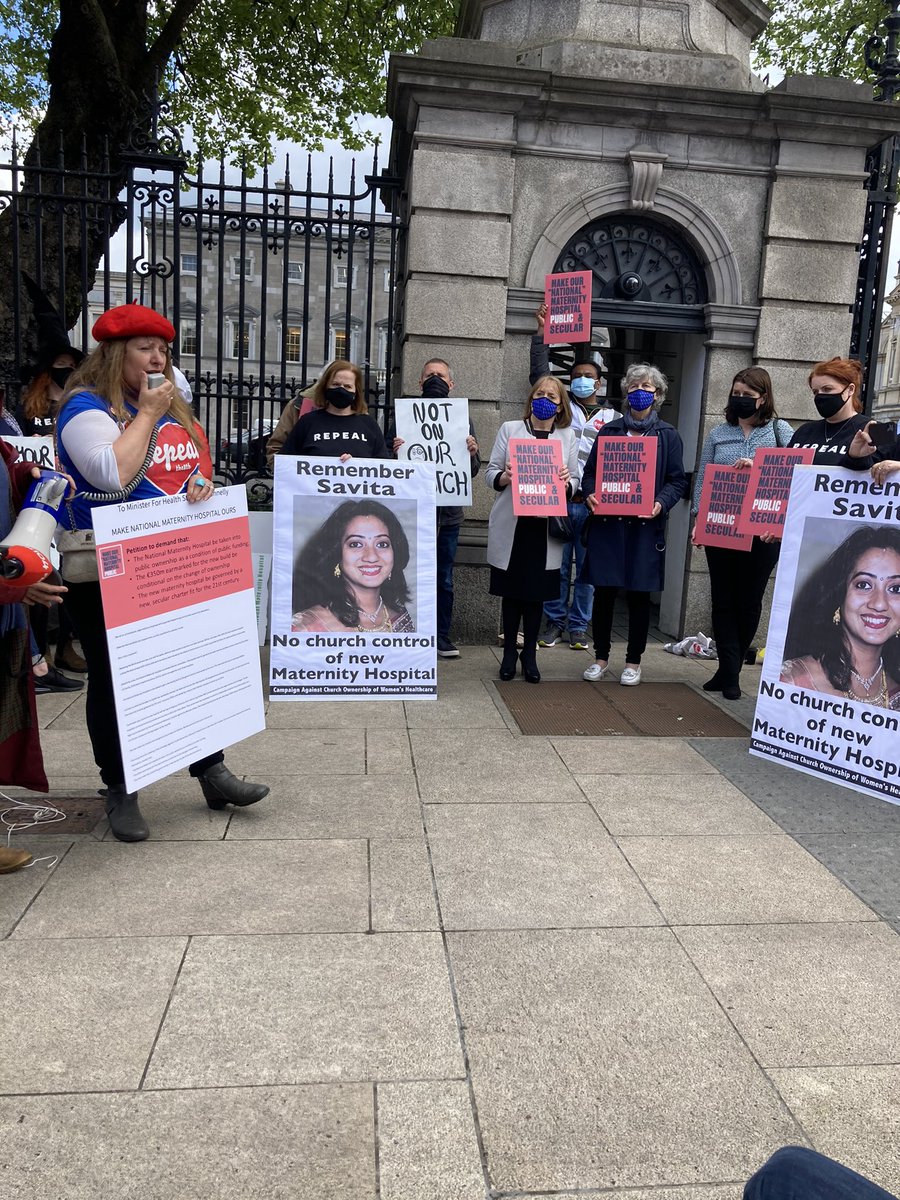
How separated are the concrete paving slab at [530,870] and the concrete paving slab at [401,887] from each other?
53 millimetres

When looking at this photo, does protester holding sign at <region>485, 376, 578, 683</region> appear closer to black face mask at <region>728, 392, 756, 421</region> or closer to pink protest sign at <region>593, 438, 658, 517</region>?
pink protest sign at <region>593, 438, 658, 517</region>

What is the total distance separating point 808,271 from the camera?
26.9ft

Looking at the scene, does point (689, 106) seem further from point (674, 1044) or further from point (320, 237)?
point (674, 1044)

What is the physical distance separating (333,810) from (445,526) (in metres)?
3.52

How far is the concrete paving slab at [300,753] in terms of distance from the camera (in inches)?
194

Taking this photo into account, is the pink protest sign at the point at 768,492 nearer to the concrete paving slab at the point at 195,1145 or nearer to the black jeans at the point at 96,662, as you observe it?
the black jeans at the point at 96,662

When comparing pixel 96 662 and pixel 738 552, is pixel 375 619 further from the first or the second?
pixel 738 552

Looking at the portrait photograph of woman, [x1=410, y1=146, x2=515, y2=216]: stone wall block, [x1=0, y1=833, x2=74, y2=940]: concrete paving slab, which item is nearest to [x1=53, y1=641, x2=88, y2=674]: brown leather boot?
the portrait photograph of woman

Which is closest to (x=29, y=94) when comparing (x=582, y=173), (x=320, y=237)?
(x=320, y=237)

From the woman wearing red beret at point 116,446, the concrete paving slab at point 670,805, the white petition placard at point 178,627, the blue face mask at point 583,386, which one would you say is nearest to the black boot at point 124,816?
the woman wearing red beret at point 116,446

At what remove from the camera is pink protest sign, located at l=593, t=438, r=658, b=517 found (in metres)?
6.66

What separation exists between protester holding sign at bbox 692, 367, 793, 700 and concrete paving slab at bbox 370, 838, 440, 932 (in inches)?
135

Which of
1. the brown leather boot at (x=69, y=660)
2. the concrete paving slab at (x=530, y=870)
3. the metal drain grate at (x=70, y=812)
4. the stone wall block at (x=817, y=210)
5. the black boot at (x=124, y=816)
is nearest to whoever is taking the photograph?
the concrete paving slab at (x=530, y=870)

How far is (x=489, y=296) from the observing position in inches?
310
